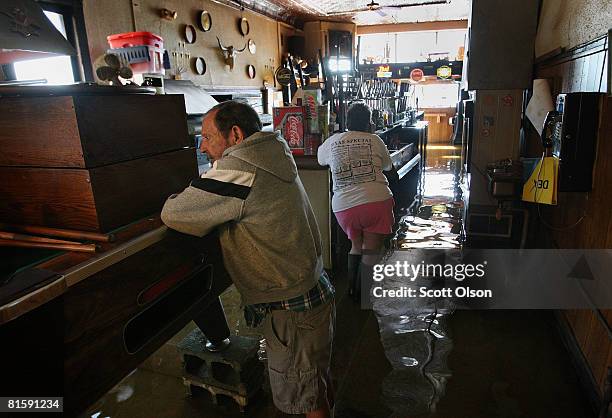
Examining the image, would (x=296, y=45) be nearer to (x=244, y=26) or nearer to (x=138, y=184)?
(x=244, y=26)

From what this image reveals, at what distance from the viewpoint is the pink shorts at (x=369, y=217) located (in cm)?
312

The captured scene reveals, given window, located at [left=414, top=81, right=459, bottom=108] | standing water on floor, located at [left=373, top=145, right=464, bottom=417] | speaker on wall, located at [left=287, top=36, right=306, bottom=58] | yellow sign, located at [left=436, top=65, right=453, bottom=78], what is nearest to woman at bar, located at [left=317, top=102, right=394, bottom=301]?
standing water on floor, located at [left=373, top=145, right=464, bottom=417]

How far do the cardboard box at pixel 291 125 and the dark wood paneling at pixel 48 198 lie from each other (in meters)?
2.35

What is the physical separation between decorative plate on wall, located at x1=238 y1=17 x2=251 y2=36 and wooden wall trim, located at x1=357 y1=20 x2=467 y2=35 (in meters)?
5.44

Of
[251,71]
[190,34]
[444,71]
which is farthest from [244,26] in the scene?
[444,71]

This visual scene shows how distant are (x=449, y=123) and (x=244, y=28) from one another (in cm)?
865

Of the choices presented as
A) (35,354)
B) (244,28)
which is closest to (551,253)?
(35,354)

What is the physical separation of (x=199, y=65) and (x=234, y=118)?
661 cm

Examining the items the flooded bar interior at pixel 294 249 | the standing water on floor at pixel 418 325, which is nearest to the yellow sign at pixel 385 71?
the standing water on floor at pixel 418 325

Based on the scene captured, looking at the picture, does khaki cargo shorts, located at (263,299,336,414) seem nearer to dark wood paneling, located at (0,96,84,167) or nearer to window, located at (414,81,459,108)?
dark wood paneling, located at (0,96,84,167)

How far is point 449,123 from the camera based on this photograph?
14.8 meters

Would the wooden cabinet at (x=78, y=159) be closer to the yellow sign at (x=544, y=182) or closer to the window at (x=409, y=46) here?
the yellow sign at (x=544, y=182)

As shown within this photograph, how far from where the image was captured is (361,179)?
122 inches

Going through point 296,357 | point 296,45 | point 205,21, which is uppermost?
point 296,45
